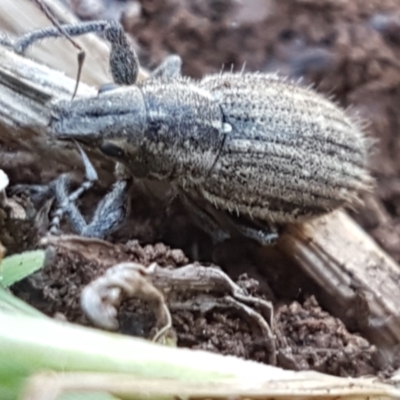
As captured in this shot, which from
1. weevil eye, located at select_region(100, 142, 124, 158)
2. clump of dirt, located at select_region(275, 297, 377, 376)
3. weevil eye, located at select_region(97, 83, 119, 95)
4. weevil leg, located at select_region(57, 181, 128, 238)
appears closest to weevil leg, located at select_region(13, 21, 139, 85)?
→ weevil eye, located at select_region(97, 83, 119, 95)

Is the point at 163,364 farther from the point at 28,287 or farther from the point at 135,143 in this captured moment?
the point at 135,143

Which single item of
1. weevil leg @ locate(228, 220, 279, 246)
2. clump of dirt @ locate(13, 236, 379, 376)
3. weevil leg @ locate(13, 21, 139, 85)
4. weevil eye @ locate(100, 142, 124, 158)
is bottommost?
clump of dirt @ locate(13, 236, 379, 376)

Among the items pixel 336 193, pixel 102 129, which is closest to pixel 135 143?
pixel 102 129

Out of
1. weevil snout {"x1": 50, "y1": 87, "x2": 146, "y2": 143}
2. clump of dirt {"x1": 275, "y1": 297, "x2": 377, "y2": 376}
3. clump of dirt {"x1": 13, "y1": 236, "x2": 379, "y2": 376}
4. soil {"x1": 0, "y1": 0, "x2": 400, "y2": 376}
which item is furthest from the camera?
weevil snout {"x1": 50, "y1": 87, "x2": 146, "y2": 143}


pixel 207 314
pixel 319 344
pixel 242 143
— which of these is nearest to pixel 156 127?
pixel 242 143

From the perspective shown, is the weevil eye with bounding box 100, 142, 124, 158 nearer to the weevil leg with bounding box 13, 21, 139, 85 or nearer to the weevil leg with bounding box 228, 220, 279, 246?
the weevil leg with bounding box 13, 21, 139, 85

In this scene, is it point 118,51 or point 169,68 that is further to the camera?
point 169,68

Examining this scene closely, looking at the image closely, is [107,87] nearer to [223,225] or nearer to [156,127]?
[156,127]

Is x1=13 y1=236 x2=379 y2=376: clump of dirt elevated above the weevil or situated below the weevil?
below
